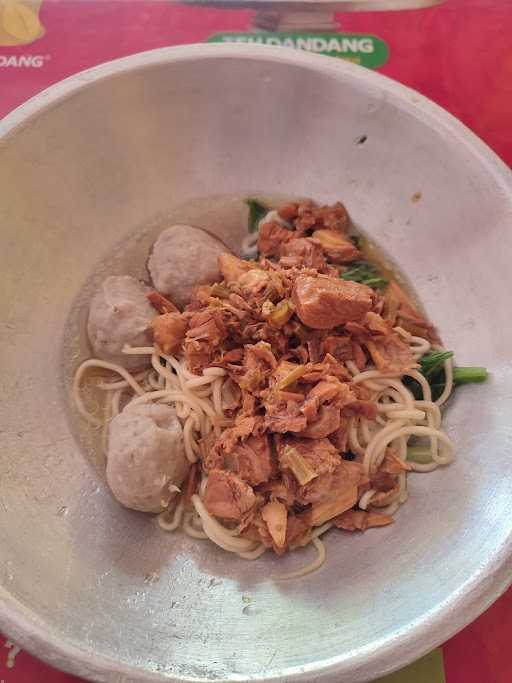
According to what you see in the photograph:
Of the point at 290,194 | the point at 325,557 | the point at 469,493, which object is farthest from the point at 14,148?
the point at 469,493

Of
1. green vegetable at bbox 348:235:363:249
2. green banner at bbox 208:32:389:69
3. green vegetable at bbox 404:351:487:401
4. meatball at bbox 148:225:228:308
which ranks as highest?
green banner at bbox 208:32:389:69

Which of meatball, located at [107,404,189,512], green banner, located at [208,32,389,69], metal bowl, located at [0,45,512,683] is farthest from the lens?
green banner, located at [208,32,389,69]

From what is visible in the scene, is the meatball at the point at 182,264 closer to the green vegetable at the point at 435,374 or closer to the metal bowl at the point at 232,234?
the metal bowl at the point at 232,234

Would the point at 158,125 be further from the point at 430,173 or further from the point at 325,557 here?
the point at 325,557

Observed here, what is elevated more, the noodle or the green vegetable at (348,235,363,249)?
the green vegetable at (348,235,363,249)

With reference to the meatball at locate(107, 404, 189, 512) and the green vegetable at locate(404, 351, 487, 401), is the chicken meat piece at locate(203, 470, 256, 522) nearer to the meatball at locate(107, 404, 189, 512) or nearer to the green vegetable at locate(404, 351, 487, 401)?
the meatball at locate(107, 404, 189, 512)

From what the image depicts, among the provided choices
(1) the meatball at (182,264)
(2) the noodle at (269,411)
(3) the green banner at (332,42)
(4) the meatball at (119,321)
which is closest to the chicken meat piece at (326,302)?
(2) the noodle at (269,411)

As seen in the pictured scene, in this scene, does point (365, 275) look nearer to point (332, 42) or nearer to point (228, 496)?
point (228, 496)

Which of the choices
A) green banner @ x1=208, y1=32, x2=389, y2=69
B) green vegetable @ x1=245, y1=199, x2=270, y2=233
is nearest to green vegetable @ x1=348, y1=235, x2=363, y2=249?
green vegetable @ x1=245, y1=199, x2=270, y2=233
